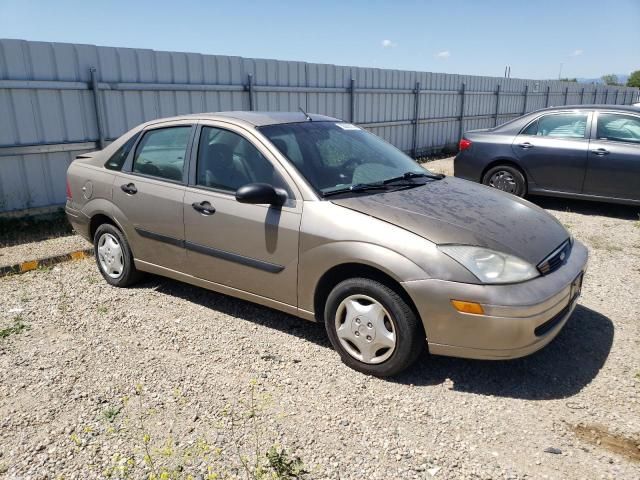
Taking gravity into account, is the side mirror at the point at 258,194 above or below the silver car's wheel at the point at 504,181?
above

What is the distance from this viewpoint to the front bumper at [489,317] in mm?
2980

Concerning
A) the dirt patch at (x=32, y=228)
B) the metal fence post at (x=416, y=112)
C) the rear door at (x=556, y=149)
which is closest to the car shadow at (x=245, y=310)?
the dirt patch at (x=32, y=228)

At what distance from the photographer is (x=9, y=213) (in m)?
6.98

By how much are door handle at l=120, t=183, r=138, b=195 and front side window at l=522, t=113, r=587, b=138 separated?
6183 millimetres

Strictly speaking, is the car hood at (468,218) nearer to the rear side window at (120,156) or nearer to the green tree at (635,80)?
the rear side window at (120,156)

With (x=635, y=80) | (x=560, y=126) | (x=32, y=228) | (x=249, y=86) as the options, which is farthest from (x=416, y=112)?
(x=635, y=80)

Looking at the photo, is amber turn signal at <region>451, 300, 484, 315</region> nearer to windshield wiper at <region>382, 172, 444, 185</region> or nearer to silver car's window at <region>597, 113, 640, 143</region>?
windshield wiper at <region>382, 172, 444, 185</region>

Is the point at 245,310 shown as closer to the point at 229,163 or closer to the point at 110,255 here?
the point at 229,163

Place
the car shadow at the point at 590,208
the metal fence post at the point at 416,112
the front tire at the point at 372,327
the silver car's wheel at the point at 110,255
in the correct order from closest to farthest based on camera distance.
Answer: the front tire at the point at 372,327 < the silver car's wheel at the point at 110,255 < the car shadow at the point at 590,208 < the metal fence post at the point at 416,112

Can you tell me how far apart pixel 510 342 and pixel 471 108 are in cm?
1503

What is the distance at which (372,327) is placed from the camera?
332cm

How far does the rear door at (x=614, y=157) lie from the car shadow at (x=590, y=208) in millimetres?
524

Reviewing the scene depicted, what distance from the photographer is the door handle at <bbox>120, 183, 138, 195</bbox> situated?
4.63 metres

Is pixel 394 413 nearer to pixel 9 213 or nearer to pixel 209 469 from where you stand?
pixel 209 469
